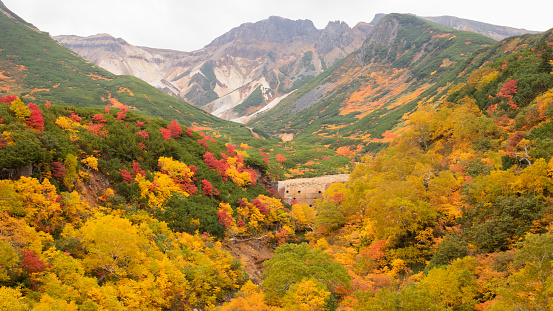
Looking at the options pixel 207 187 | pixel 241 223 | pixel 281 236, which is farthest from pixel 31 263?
pixel 281 236

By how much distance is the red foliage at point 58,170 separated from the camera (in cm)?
2470

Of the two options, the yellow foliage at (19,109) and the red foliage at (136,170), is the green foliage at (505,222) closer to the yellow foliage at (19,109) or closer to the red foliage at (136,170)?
the red foliage at (136,170)

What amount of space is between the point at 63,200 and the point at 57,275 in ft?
23.0

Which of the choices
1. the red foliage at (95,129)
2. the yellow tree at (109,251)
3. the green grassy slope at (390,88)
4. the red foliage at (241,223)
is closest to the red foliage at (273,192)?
the red foliage at (241,223)

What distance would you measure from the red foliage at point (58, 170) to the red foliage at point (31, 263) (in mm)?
9021

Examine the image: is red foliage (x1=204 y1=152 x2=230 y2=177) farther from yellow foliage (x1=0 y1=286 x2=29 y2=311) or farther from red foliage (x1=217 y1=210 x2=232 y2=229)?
yellow foliage (x1=0 y1=286 x2=29 y2=311)

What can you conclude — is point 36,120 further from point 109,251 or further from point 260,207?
point 260,207

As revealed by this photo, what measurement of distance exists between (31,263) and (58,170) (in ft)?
32.7

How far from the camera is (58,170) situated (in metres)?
24.8

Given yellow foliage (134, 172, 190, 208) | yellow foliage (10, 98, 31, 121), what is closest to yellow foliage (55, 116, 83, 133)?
yellow foliage (10, 98, 31, 121)

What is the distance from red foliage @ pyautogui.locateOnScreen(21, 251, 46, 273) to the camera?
16734 mm

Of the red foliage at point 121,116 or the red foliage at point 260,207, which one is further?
the red foliage at point 260,207

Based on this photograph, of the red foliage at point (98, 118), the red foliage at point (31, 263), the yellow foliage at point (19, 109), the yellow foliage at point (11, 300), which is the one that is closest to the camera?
the yellow foliage at point (11, 300)

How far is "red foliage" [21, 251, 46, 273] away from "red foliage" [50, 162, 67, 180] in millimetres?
9021
